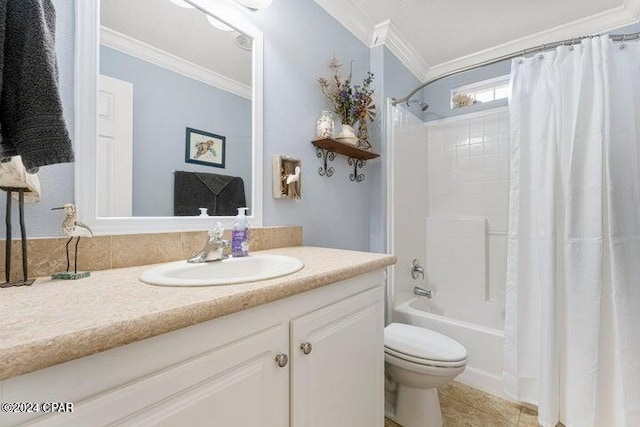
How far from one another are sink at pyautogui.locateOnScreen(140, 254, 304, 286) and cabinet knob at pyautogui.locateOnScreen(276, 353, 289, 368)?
0.63ft

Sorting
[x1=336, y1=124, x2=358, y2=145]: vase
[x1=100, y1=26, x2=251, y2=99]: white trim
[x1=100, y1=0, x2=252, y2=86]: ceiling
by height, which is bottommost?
[x1=336, y1=124, x2=358, y2=145]: vase

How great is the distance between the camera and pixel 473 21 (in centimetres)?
196

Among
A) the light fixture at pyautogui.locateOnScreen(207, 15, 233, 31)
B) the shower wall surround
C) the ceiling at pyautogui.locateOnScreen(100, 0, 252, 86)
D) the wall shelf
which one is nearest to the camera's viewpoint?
the ceiling at pyautogui.locateOnScreen(100, 0, 252, 86)

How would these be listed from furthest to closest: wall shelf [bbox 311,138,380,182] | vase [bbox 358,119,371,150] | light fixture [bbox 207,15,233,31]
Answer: vase [bbox 358,119,371,150] < wall shelf [bbox 311,138,380,182] < light fixture [bbox 207,15,233,31]

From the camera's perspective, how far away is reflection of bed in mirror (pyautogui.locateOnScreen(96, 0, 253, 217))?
0.93m

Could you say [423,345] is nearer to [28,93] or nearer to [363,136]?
[363,136]

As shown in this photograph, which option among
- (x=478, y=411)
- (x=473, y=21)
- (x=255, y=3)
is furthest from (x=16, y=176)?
(x=473, y=21)

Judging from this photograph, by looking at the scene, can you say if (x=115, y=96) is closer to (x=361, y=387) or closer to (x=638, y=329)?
(x=361, y=387)

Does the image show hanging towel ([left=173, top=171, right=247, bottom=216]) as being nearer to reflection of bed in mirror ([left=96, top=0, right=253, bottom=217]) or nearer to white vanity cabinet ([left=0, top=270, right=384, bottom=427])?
reflection of bed in mirror ([left=96, top=0, right=253, bottom=217])

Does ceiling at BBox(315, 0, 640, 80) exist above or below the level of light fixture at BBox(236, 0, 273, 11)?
above

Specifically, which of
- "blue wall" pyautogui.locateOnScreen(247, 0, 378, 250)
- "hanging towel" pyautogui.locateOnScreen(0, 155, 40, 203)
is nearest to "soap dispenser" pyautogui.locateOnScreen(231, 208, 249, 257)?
"blue wall" pyautogui.locateOnScreen(247, 0, 378, 250)

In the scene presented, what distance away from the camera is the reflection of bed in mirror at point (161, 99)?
0.93 metres

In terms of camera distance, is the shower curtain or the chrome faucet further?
the shower curtain

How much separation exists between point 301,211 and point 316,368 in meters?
0.86
